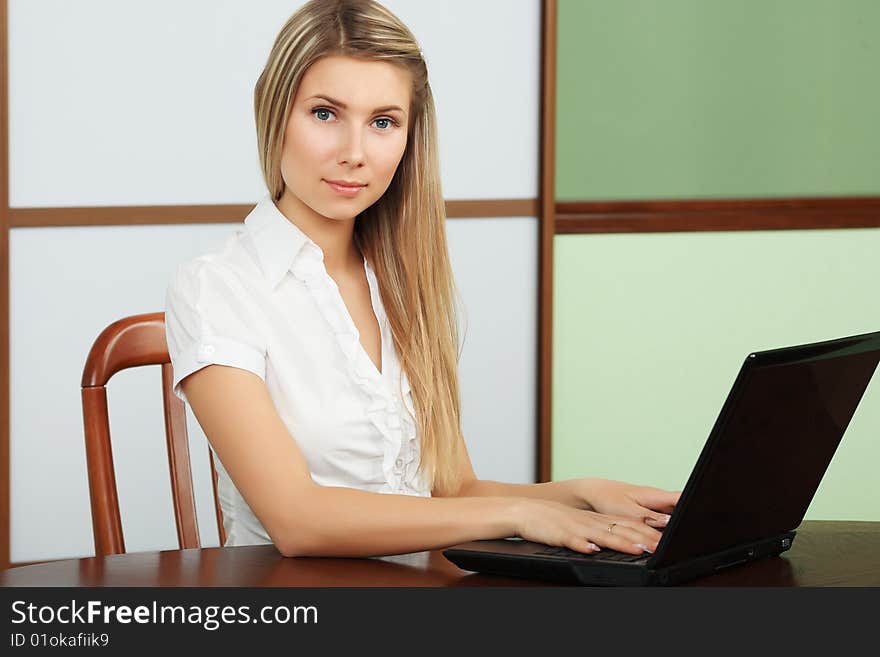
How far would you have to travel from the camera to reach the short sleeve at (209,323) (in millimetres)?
1410

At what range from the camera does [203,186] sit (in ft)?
8.70

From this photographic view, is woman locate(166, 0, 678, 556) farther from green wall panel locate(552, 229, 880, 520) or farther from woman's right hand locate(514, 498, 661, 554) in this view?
green wall panel locate(552, 229, 880, 520)

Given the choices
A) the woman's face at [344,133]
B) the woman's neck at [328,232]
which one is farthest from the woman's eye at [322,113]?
the woman's neck at [328,232]

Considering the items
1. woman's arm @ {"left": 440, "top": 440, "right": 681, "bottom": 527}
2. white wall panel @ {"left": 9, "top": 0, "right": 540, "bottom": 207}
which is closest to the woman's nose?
woman's arm @ {"left": 440, "top": 440, "right": 681, "bottom": 527}

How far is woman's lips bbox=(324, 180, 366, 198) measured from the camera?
5.02ft

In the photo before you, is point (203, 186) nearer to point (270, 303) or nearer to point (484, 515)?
point (270, 303)

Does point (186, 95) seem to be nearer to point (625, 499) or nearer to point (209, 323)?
point (209, 323)

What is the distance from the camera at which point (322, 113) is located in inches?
59.8

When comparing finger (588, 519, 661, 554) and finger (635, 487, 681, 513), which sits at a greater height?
finger (588, 519, 661, 554)

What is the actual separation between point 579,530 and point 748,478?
0.18 m

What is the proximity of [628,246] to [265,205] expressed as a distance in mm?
1330

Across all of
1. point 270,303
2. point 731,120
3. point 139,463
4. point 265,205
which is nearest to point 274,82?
point 265,205

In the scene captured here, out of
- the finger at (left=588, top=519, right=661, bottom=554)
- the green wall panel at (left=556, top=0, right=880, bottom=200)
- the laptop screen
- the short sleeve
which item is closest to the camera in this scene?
the laptop screen

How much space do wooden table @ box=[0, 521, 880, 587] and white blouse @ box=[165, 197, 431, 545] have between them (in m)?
0.27
